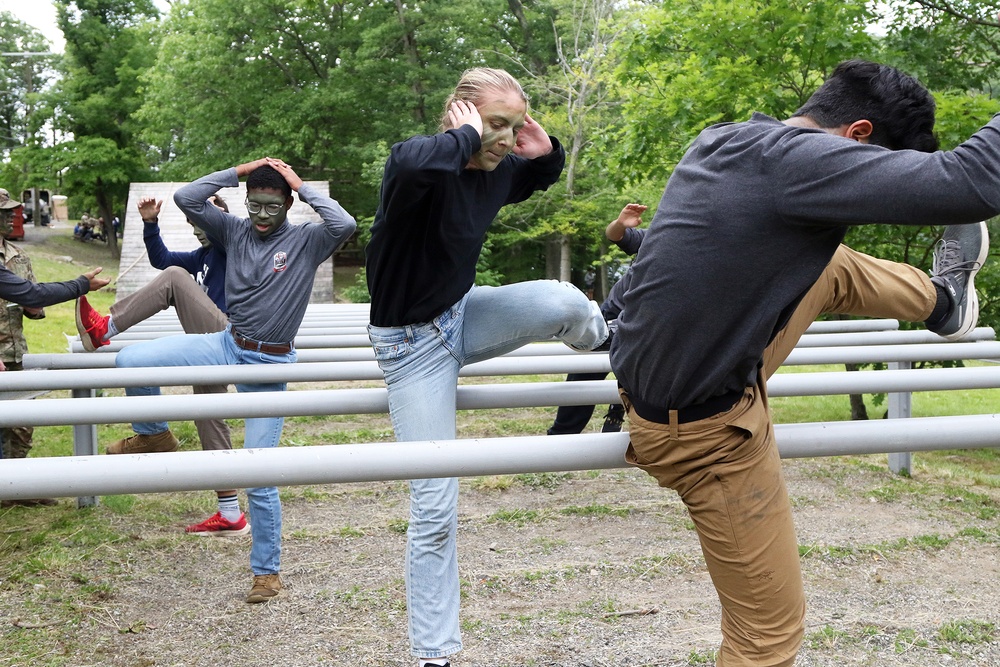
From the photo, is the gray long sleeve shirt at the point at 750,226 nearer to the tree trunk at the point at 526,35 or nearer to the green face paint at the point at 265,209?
the green face paint at the point at 265,209

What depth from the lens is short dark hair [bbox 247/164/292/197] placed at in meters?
4.36

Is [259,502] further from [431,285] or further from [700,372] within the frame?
[700,372]

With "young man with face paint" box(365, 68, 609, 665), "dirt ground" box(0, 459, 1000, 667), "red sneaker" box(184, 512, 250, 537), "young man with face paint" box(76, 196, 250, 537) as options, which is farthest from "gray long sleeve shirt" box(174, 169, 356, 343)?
"young man with face paint" box(365, 68, 609, 665)

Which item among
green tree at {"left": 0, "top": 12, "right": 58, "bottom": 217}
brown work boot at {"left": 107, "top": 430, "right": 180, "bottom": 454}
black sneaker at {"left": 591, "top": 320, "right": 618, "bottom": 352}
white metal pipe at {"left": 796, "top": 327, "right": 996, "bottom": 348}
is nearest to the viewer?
black sneaker at {"left": 591, "top": 320, "right": 618, "bottom": 352}

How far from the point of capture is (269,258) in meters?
4.35

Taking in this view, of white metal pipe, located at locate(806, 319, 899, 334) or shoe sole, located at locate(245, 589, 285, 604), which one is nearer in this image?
shoe sole, located at locate(245, 589, 285, 604)

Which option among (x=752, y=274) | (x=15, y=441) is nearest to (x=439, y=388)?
(x=752, y=274)

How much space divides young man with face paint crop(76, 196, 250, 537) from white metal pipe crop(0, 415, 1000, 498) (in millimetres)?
3233

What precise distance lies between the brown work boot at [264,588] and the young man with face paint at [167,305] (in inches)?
38.7

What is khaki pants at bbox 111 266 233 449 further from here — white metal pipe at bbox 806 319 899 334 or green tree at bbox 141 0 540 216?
green tree at bbox 141 0 540 216

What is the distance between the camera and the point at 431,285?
2.77m

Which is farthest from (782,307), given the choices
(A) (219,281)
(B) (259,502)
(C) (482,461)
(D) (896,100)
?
(A) (219,281)

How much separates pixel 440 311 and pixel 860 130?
123 centimetres

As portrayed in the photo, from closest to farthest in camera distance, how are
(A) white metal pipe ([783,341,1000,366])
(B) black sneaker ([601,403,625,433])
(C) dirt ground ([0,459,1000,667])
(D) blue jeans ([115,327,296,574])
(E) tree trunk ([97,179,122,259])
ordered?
(C) dirt ground ([0,459,1000,667]), (A) white metal pipe ([783,341,1000,366]), (D) blue jeans ([115,327,296,574]), (B) black sneaker ([601,403,625,433]), (E) tree trunk ([97,179,122,259])
